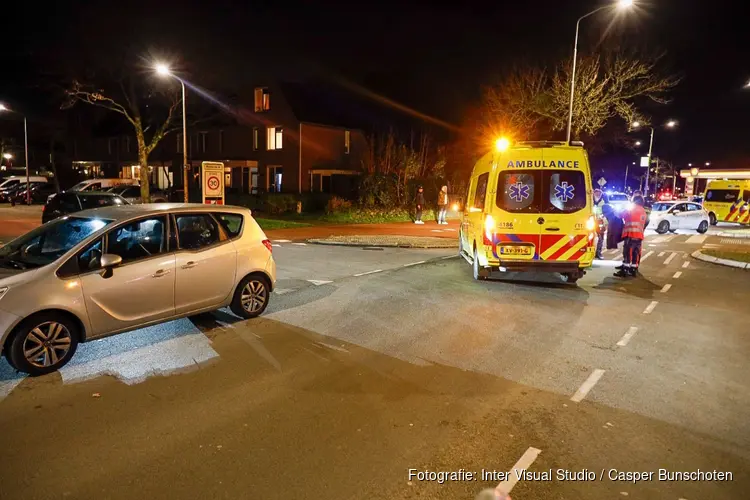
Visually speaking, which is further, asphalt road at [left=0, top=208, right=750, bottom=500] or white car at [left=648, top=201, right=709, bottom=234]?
white car at [left=648, top=201, right=709, bottom=234]

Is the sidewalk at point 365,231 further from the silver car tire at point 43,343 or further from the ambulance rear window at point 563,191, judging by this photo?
the silver car tire at point 43,343

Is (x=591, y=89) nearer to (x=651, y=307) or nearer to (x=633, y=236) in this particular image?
(x=633, y=236)

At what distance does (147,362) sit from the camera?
5.75m

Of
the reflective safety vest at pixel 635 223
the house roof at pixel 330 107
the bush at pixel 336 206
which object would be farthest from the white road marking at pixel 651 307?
the house roof at pixel 330 107

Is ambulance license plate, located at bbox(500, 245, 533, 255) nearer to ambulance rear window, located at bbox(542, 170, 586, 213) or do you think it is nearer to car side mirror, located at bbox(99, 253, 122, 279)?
ambulance rear window, located at bbox(542, 170, 586, 213)

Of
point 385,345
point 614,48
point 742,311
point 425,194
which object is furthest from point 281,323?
point 614,48

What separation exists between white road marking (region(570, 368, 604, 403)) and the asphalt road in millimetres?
26

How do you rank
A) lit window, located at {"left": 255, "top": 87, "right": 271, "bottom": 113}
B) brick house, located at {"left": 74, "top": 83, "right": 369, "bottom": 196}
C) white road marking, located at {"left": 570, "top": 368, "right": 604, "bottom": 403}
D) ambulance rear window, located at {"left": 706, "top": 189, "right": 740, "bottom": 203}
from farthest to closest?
→ lit window, located at {"left": 255, "top": 87, "right": 271, "bottom": 113} < brick house, located at {"left": 74, "top": 83, "right": 369, "bottom": 196} < ambulance rear window, located at {"left": 706, "top": 189, "right": 740, "bottom": 203} < white road marking, located at {"left": 570, "top": 368, "right": 604, "bottom": 403}

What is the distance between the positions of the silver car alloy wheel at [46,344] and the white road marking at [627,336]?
6.25m

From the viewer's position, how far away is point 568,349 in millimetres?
6426

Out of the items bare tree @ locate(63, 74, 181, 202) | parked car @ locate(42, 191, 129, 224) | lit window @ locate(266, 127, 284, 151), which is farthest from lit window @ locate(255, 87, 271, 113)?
parked car @ locate(42, 191, 129, 224)

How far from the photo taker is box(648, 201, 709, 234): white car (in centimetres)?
2388

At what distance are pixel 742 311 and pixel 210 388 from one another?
27.1 feet

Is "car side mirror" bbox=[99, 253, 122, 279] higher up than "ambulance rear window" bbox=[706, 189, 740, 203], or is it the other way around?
"ambulance rear window" bbox=[706, 189, 740, 203]
